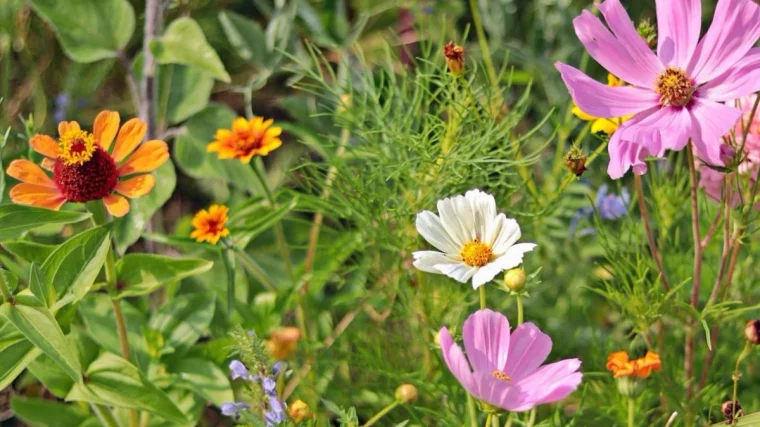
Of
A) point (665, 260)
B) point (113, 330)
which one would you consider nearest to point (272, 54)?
point (113, 330)

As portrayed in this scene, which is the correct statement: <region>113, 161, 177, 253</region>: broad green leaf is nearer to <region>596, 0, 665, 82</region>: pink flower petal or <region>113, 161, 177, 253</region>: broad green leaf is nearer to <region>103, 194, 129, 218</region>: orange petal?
<region>103, 194, 129, 218</region>: orange petal

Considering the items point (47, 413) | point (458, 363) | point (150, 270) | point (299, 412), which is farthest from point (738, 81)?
point (47, 413)

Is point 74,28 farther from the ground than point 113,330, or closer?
farther from the ground

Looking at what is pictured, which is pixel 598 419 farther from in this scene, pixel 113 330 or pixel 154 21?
pixel 154 21

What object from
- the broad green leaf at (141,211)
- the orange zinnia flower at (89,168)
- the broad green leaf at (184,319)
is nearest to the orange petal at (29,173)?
the orange zinnia flower at (89,168)

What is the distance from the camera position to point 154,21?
1.09 metres

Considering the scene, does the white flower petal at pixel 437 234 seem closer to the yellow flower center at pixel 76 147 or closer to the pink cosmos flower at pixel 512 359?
the pink cosmos flower at pixel 512 359

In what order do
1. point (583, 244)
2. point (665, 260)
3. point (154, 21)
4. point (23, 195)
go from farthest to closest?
point (583, 244) < point (154, 21) < point (665, 260) < point (23, 195)

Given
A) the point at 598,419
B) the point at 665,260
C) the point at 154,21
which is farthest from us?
the point at 154,21

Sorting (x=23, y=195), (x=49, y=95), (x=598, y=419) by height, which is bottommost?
(x=49, y=95)

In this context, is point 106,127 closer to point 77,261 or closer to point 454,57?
point 77,261

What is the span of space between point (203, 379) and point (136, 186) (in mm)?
237

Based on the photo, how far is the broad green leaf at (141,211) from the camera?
0.91 m

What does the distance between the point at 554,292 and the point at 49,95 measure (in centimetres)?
91
